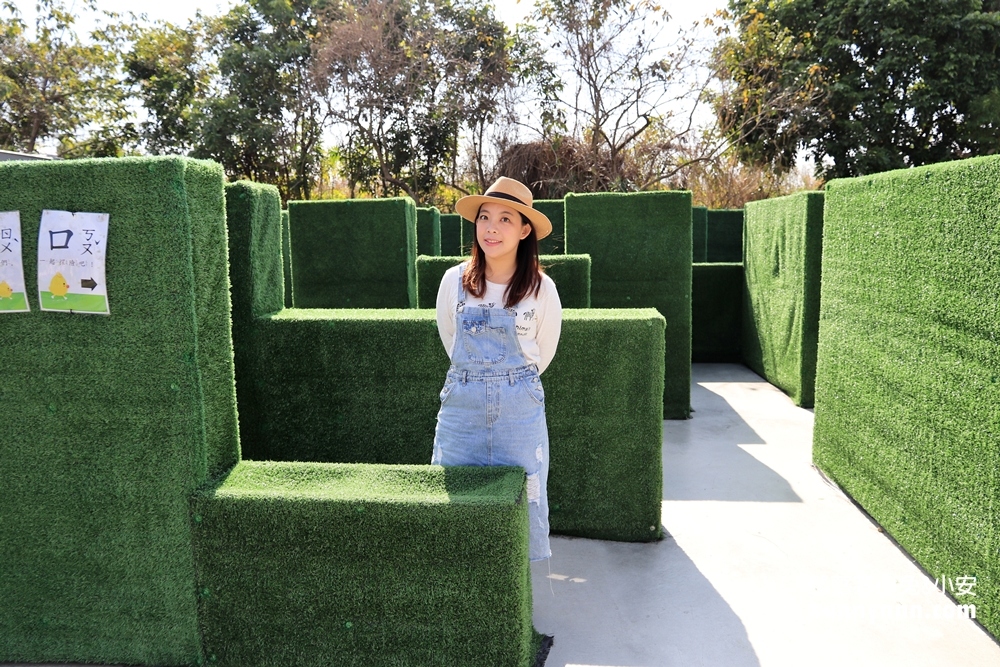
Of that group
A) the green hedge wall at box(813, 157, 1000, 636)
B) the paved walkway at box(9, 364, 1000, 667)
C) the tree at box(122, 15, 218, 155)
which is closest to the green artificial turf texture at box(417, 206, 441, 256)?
the paved walkway at box(9, 364, 1000, 667)

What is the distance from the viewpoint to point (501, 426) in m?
2.67

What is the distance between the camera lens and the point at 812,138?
62.2 ft

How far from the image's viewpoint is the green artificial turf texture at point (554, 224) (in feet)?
34.3

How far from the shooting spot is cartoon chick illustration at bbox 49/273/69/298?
8.32 feet

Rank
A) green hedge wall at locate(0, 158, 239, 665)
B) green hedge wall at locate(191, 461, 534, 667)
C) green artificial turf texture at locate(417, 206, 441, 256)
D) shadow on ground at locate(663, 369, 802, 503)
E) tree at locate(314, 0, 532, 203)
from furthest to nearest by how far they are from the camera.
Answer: tree at locate(314, 0, 532, 203)
green artificial turf texture at locate(417, 206, 441, 256)
shadow on ground at locate(663, 369, 802, 503)
green hedge wall at locate(0, 158, 239, 665)
green hedge wall at locate(191, 461, 534, 667)

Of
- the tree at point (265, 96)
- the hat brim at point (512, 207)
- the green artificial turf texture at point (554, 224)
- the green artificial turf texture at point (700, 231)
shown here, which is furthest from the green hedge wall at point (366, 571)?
the tree at point (265, 96)

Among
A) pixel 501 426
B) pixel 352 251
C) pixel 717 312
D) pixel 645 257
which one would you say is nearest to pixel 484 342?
pixel 501 426

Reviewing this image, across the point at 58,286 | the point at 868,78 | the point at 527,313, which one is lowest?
the point at 527,313

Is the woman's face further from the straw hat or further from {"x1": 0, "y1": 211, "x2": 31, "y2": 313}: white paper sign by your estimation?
{"x1": 0, "y1": 211, "x2": 31, "y2": 313}: white paper sign

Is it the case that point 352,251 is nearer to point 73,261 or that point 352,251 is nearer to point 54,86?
point 73,261

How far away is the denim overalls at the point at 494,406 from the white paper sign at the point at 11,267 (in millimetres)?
1570

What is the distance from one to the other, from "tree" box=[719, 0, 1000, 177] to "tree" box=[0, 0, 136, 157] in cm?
1797

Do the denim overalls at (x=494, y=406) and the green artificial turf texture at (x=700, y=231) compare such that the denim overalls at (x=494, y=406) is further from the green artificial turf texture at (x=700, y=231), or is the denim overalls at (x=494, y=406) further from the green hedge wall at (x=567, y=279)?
the green artificial turf texture at (x=700, y=231)

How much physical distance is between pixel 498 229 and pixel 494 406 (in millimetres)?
656
